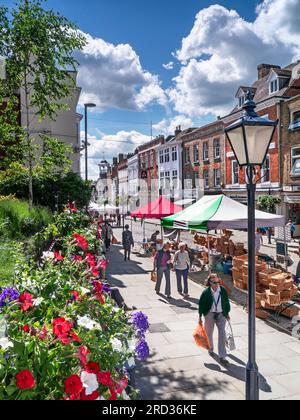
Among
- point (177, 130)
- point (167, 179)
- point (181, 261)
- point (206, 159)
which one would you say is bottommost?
point (181, 261)

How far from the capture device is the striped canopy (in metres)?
10.1

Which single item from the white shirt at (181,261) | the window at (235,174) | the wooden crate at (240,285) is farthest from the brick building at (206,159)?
the white shirt at (181,261)

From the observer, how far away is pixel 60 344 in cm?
227

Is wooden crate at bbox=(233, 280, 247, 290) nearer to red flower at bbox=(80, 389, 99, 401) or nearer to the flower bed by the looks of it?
the flower bed

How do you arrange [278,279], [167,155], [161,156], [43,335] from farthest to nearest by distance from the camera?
[161,156] < [167,155] < [278,279] < [43,335]

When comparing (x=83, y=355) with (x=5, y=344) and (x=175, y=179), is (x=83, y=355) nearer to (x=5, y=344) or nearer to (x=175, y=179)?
(x=5, y=344)

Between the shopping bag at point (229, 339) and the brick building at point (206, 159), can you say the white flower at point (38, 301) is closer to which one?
the shopping bag at point (229, 339)

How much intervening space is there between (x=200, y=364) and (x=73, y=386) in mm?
4486

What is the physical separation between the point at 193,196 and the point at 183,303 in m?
30.2

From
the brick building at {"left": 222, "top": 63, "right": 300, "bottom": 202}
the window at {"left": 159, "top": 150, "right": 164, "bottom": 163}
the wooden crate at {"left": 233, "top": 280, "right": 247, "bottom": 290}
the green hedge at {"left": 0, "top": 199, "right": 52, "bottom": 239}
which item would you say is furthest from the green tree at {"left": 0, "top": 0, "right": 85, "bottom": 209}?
the window at {"left": 159, "top": 150, "right": 164, "bottom": 163}

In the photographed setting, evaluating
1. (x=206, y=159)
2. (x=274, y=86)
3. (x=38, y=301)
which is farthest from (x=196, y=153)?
(x=38, y=301)

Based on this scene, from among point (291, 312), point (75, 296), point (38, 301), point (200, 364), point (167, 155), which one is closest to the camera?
point (38, 301)

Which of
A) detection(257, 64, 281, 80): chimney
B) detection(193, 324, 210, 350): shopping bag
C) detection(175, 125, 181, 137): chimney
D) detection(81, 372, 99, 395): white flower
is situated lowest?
detection(193, 324, 210, 350): shopping bag

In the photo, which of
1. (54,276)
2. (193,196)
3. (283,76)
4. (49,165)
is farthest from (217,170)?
(54,276)
